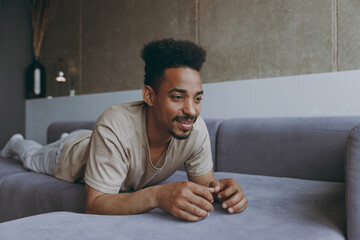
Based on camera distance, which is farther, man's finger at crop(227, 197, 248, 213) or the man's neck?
the man's neck

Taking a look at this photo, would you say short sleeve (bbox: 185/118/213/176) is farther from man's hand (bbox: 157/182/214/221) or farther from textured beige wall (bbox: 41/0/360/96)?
textured beige wall (bbox: 41/0/360/96)

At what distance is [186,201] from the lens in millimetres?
906

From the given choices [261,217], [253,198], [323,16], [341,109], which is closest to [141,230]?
[261,217]

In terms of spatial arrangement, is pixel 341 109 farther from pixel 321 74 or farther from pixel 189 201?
pixel 189 201

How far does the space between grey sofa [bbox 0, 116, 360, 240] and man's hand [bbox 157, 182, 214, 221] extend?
27mm

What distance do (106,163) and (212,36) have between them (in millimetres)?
1556

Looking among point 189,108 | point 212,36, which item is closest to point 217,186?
point 189,108

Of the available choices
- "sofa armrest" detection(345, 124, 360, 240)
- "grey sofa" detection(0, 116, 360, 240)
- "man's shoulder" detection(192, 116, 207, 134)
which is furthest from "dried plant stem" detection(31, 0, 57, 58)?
"sofa armrest" detection(345, 124, 360, 240)

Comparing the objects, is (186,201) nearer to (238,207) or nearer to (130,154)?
(238,207)

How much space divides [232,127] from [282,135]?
0.32 metres

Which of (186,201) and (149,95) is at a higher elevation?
(149,95)

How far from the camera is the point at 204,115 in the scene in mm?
2301

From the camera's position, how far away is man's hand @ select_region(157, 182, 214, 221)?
2.95 ft

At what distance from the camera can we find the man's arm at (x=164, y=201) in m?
0.90
